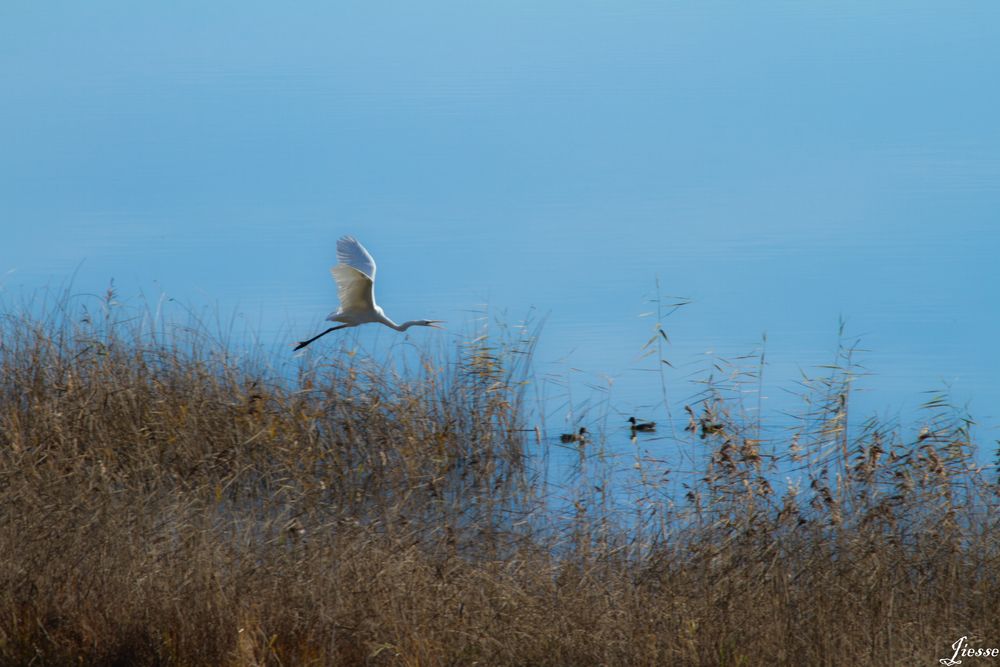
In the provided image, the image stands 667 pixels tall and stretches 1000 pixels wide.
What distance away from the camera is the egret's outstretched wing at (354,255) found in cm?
757

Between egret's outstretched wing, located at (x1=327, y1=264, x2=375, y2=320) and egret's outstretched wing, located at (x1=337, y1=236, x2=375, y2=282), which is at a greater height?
egret's outstretched wing, located at (x1=337, y1=236, x2=375, y2=282)

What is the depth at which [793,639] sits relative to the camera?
3834 mm

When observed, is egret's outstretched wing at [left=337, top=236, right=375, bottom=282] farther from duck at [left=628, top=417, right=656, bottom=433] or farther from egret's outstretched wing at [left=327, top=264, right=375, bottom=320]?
duck at [left=628, top=417, right=656, bottom=433]

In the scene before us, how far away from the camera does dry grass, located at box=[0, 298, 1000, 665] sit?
3.86m

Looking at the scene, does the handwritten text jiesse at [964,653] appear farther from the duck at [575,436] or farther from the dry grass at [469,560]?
the duck at [575,436]

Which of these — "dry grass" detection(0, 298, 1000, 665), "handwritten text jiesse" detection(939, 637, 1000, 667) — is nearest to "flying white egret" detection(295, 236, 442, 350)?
"dry grass" detection(0, 298, 1000, 665)

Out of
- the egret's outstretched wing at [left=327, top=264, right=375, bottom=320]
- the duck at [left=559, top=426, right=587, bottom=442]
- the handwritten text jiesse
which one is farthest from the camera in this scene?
the duck at [left=559, top=426, right=587, bottom=442]

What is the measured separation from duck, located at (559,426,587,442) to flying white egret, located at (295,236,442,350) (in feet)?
5.42

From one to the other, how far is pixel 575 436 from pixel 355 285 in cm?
214

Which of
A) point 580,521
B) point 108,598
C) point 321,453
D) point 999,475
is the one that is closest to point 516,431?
point 321,453

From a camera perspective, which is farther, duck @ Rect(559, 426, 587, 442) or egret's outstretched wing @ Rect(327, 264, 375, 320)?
duck @ Rect(559, 426, 587, 442)

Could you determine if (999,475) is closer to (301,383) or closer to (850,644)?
(850,644)

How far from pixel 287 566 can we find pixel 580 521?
192cm

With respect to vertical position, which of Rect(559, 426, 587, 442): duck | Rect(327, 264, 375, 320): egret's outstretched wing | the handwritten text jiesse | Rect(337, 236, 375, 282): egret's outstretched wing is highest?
Rect(337, 236, 375, 282): egret's outstretched wing
